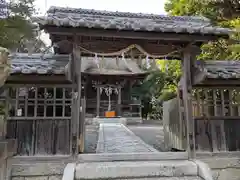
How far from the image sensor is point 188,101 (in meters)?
5.61

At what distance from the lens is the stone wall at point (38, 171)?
4.93m

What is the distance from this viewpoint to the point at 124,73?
24062 mm

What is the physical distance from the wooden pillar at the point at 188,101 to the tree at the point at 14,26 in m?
3.66

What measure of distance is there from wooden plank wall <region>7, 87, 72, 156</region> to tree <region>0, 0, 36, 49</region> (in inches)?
72.4

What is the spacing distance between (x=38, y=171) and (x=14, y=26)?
310cm

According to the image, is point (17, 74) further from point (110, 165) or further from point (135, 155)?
point (135, 155)

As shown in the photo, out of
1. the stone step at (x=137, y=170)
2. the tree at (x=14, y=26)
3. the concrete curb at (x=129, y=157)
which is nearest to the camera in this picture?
the tree at (x=14, y=26)

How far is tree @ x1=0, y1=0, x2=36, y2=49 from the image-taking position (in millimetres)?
3606

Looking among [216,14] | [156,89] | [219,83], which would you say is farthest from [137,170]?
[156,89]

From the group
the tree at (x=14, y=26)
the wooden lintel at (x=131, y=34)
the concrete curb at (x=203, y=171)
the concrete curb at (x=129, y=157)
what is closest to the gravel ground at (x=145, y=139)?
the concrete curb at (x=129, y=157)

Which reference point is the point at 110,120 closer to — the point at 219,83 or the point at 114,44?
the point at 114,44

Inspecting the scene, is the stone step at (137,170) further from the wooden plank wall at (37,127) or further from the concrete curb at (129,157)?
the wooden plank wall at (37,127)

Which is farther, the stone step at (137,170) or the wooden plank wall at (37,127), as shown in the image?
the wooden plank wall at (37,127)

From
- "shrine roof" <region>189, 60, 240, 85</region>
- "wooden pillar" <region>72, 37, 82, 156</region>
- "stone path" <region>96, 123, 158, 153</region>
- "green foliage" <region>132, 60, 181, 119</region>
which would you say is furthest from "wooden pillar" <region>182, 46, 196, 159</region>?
"green foliage" <region>132, 60, 181, 119</region>
